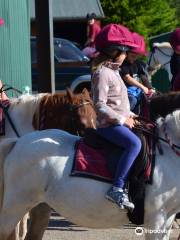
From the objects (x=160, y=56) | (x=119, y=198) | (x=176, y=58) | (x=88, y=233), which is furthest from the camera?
(x=160, y=56)

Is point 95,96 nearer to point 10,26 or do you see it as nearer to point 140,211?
point 140,211

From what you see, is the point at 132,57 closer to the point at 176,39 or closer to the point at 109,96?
the point at 176,39

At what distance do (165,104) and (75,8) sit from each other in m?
26.5

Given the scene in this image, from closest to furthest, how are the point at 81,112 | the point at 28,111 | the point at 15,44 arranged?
1. the point at 81,112
2. the point at 28,111
3. the point at 15,44

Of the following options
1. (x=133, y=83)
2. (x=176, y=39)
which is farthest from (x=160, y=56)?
(x=176, y=39)

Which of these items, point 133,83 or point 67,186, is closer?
point 67,186

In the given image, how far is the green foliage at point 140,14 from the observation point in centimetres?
4144

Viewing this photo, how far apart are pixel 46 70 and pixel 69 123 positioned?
300cm

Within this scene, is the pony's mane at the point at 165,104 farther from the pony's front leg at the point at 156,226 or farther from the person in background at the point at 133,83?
the pony's front leg at the point at 156,226

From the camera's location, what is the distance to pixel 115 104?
590 cm

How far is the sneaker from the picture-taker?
5.62 meters

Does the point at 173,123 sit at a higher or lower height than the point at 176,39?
lower

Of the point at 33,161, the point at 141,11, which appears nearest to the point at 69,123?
the point at 33,161

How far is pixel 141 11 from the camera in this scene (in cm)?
4359
